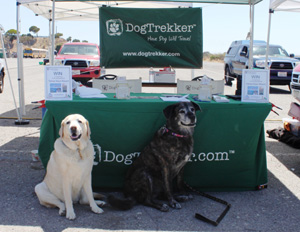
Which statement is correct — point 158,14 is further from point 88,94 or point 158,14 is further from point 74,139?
point 74,139

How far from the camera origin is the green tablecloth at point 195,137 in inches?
156

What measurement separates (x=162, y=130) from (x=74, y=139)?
39.4 inches

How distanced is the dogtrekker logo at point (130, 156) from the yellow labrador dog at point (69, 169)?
0.55m

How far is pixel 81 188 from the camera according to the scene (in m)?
3.58

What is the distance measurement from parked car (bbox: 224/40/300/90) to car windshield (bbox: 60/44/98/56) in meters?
6.08

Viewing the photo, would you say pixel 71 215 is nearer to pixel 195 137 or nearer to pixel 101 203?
pixel 101 203

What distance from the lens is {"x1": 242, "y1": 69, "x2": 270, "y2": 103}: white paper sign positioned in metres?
4.20

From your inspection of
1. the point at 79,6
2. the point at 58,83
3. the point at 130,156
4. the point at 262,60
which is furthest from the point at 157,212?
the point at 262,60

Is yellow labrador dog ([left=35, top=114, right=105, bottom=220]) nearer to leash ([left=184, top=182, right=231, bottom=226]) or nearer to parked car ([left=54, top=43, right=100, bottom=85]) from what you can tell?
leash ([left=184, top=182, right=231, bottom=226])

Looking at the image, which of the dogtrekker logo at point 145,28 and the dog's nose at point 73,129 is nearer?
the dog's nose at point 73,129

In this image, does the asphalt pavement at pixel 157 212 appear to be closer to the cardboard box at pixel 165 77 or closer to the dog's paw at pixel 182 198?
the dog's paw at pixel 182 198

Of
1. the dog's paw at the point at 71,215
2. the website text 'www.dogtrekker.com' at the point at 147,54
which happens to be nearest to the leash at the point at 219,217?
the dog's paw at the point at 71,215

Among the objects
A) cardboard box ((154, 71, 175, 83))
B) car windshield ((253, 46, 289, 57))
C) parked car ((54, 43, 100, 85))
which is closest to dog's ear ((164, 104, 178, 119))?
cardboard box ((154, 71, 175, 83))

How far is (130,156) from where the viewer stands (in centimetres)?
409
